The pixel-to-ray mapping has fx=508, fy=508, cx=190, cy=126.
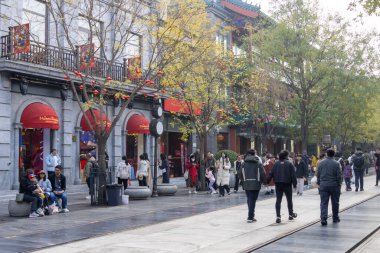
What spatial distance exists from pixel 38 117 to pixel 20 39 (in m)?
3.40

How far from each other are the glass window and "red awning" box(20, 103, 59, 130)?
2.80 m

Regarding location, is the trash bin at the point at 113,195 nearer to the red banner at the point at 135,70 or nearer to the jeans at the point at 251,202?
the red banner at the point at 135,70

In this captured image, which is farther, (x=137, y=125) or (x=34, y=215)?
(x=137, y=125)

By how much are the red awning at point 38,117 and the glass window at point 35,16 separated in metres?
2.80

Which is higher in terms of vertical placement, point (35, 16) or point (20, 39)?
point (35, 16)

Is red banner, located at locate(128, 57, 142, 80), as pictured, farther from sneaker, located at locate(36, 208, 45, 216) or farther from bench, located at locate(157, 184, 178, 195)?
sneaker, located at locate(36, 208, 45, 216)

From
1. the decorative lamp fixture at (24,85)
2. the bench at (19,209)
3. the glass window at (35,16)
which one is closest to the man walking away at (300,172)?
the bench at (19,209)

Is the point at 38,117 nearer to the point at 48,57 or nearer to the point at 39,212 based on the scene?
the point at 48,57

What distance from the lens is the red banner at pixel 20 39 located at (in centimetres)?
1772

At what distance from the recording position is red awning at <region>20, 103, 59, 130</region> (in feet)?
64.6

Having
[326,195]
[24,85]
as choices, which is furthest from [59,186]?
[326,195]

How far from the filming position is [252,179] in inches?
478

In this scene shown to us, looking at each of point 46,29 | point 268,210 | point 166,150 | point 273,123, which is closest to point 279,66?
point 273,123

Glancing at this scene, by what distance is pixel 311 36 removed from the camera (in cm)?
2958
